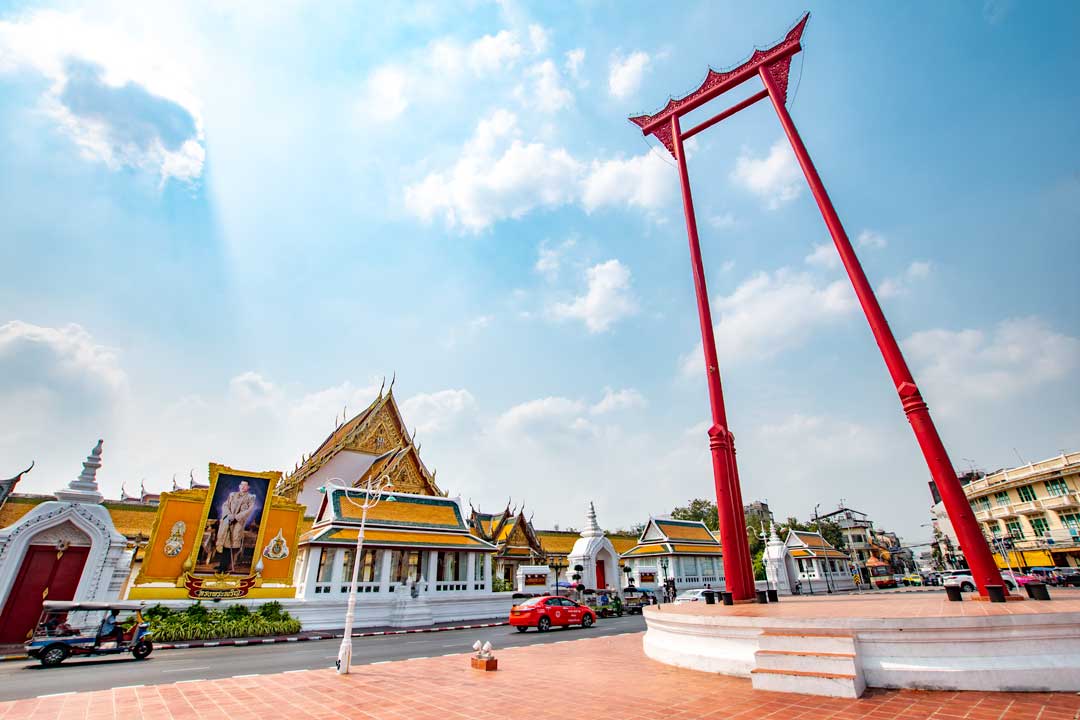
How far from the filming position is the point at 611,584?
2930 centimetres

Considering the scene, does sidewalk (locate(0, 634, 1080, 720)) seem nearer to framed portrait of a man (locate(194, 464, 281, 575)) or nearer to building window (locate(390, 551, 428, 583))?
framed portrait of a man (locate(194, 464, 281, 575))

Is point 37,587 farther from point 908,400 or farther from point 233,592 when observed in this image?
point 908,400

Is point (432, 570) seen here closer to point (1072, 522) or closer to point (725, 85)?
point (725, 85)

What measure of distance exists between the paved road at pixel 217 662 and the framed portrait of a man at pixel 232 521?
4245 mm

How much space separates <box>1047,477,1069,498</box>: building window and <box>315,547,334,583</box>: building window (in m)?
50.5

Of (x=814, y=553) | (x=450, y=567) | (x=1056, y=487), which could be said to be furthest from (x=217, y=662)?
(x=1056, y=487)

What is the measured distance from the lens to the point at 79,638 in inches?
459

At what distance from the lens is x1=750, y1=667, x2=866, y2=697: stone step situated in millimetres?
5617

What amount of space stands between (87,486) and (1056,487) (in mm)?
58506

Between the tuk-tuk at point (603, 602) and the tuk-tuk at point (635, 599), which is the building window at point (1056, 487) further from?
the tuk-tuk at point (603, 602)

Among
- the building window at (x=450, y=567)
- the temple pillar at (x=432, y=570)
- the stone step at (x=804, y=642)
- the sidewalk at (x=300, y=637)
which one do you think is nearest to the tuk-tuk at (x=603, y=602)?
the sidewalk at (x=300, y=637)

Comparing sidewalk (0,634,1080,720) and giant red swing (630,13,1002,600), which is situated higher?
giant red swing (630,13,1002,600)

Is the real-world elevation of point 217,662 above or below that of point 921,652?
below

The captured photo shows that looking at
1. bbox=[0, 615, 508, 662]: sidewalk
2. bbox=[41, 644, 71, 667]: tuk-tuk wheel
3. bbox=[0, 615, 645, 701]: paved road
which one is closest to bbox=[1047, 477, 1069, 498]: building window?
bbox=[0, 615, 645, 701]: paved road
